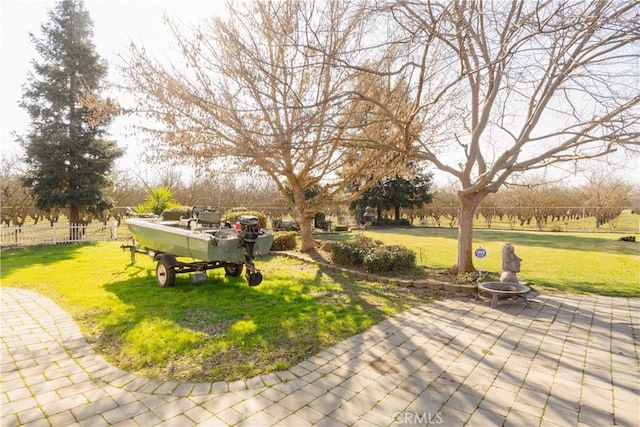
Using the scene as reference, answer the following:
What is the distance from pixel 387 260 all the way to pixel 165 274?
16.5 feet

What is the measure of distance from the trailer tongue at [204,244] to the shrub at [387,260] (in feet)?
9.09

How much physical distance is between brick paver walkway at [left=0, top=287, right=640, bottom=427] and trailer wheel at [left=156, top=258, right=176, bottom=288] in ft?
6.24

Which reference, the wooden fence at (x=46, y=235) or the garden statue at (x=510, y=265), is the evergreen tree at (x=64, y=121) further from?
the garden statue at (x=510, y=265)

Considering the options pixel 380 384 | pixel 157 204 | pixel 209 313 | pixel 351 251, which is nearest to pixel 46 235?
pixel 157 204

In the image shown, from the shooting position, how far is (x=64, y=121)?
14.5m

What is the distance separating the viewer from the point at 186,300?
18.4 feet

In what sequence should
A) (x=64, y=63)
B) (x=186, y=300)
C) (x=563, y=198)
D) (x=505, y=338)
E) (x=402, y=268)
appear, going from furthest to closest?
(x=563, y=198), (x=64, y=63), (x=402, y=268), (x=186, y=300), (x=505, y=338)

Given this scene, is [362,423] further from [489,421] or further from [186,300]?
[186,300]

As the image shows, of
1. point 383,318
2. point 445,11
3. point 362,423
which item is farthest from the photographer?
point 383,318

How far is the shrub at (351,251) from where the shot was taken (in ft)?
27.5

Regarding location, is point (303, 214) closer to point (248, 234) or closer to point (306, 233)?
point (306, 233)

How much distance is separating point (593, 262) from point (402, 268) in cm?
692

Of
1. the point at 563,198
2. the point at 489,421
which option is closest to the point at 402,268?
the point at 489,421

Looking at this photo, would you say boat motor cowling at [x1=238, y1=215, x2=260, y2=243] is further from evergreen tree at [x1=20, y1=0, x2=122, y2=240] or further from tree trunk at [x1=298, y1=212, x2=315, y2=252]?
evergreen tree at [x1=20, y1=0, x2=122, y2=240]
